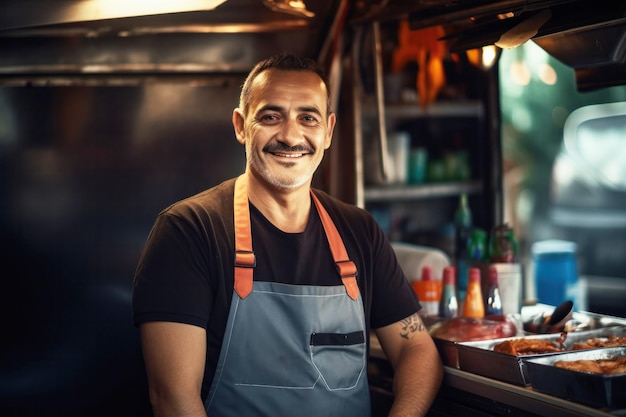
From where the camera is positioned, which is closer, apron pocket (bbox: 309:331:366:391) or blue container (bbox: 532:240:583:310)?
apron pocket (bbox: 309:331:366:391)

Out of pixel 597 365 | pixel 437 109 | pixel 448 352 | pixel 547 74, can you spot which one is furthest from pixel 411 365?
pixel 547 74

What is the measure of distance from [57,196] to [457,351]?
1605 mm

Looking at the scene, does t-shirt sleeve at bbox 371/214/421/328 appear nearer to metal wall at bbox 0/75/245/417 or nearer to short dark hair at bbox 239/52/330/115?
short dark hair at bbox 239/52/330/115

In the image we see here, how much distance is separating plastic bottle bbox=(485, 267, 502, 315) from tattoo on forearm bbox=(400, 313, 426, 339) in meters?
0.32

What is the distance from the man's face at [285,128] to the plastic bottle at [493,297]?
2.69 ft

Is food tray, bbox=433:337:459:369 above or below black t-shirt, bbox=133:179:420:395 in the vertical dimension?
below

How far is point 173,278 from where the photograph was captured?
221 centimetres

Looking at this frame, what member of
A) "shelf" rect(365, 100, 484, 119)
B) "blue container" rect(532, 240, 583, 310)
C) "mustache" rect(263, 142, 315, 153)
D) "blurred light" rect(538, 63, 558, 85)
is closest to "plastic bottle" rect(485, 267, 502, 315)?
"blue container" rect(532, 240, 583, 310)

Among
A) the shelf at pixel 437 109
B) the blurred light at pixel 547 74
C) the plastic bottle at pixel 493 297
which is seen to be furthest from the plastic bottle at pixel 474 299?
the blurred light at pixel 547 74

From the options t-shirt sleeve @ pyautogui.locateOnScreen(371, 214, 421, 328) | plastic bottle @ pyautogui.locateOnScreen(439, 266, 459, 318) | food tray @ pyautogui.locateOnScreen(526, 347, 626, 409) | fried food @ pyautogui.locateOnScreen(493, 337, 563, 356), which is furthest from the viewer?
plastic bottle @ pyautogui.locateOnScreen(439, 266, 459, 318)

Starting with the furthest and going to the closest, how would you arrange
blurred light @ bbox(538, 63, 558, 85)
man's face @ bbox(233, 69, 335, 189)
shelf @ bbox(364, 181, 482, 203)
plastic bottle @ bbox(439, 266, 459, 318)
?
blurred light @ bbox(538, 63, 558, 85)
shelf @ bbox(364, 181, 482, 203)
plastic bottle @ bbox(439, 266, 459, 318)
man's face @ bbox(233, 69, 335, 189)

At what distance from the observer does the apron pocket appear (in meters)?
2.33

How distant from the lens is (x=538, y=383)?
2059 millimetres

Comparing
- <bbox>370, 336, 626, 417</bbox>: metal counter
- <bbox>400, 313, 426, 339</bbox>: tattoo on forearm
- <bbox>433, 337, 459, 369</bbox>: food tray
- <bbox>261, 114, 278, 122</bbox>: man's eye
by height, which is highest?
<bbox>261, 114, 278, 122</bbox>: man's eye
